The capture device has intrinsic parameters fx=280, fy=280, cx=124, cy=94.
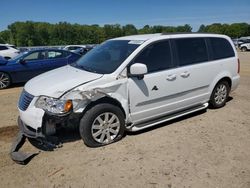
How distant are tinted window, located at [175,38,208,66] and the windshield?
89 centimetres

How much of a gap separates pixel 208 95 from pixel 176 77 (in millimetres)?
1257

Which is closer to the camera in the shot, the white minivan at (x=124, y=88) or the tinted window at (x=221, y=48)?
the white minivan at (x=124, y=88)

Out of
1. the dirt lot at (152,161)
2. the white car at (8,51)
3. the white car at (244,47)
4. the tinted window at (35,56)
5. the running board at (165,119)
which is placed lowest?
the white car at (244,47)

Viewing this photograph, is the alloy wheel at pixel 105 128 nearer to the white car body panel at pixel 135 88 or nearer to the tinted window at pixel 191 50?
the white car body panel at pixel 135 88

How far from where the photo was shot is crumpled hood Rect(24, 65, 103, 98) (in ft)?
13.9

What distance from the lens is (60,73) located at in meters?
5.03

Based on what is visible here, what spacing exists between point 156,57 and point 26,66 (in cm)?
646

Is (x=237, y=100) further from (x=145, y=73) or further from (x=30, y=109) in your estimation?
(x=30, y=109)

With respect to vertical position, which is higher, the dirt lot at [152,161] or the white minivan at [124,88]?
the white minivan at [124,88]

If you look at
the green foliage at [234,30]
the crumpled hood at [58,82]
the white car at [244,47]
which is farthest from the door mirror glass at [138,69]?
the green foliage at [234,30]

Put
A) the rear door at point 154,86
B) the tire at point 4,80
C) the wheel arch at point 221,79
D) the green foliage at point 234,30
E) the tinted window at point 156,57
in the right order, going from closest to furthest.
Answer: the rear door at point 154,86, the tinted window at point 156,57, the wheel arch at point 221,79, the tire at point 4,80, the green foliage at point 234,30

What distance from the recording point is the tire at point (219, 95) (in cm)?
625

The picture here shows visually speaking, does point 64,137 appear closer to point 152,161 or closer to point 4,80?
point 152,161

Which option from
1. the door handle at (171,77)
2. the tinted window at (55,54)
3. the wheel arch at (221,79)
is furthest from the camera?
the tinted window at (55,54)
